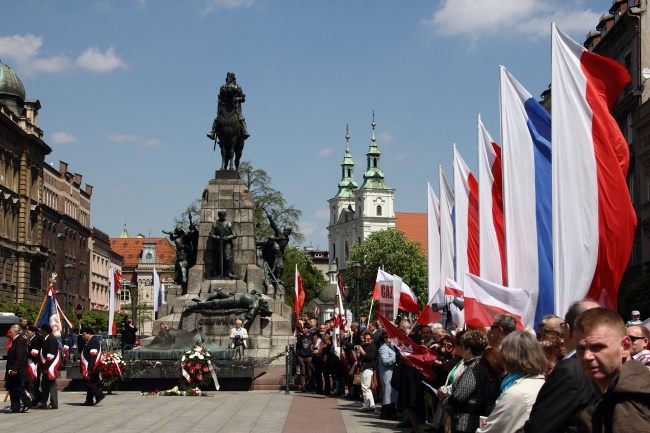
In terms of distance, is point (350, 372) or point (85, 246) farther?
point (85, 246)

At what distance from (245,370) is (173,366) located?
150 centimetres

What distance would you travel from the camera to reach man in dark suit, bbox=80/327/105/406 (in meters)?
18.1

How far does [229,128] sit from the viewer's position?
3216 cm

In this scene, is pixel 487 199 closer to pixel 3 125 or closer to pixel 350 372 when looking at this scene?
pixel 350 372

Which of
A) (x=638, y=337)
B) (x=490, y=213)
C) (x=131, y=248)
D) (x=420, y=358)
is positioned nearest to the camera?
(x=638, y=337)

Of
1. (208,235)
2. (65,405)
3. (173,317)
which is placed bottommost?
(65,405)

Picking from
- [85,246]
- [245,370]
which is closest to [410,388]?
[245,370]

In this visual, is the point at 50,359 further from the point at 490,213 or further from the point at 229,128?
the point at 229,128

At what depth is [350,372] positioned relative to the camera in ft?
66.6

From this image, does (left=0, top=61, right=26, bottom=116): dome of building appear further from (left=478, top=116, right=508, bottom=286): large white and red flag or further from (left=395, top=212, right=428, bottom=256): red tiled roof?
(left=395, top=212, right=428, bottom=256): red tiled roof

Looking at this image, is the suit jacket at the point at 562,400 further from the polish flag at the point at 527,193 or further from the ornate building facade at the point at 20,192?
the ornate building facade at the point at 20,192

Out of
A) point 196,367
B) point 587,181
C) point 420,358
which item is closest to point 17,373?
point 196,367

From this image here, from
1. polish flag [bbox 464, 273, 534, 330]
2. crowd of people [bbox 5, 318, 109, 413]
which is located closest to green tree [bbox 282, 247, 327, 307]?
crowd of people [bbox 5, 318, 109, 413]

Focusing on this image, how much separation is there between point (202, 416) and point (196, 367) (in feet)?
14.3
